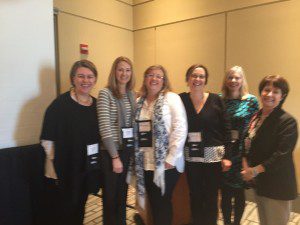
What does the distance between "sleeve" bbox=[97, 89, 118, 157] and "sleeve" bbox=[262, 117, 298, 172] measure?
1.10 metres

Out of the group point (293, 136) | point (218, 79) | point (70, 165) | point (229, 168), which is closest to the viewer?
point (293, 136)

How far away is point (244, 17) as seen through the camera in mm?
3307

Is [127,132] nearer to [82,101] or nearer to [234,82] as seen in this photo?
[82,101]

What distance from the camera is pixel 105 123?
1.88 meters

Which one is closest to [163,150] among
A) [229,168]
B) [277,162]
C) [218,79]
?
[229,168]

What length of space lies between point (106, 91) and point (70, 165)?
24.2 inches

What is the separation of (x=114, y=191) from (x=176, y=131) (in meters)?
0.69

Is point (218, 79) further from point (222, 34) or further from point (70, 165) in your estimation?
point (70, 165)

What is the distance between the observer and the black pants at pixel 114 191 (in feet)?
6.44

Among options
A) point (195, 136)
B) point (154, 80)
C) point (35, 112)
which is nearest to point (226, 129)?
point (195, 136)

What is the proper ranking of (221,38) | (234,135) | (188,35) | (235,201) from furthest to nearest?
(188,35)
(221,38)
(235,201)
(234,135)

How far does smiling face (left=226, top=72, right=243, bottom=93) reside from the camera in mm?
2244

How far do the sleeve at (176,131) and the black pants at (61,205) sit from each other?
747mm

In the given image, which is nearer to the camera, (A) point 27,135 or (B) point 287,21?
(A) point 27,135
